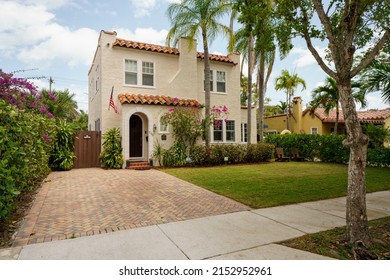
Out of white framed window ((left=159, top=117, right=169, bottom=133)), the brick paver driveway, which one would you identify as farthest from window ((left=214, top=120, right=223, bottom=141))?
the brick paver driveway

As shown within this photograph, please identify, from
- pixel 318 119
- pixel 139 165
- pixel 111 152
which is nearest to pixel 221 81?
pixel 139 165

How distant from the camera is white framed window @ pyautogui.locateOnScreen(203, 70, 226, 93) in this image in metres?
17.4

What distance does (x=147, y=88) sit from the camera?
1527 cm

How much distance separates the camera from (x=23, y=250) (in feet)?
12.0

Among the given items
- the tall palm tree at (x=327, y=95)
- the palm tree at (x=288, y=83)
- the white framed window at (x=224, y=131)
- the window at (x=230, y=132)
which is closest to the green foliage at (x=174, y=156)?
the white framed window at (x=224, y=131)

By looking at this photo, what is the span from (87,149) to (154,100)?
4834 mm

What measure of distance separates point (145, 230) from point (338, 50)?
482 cm

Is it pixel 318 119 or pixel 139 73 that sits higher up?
pixel 139 73

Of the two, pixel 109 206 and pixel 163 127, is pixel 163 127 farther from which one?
pixel 109 206

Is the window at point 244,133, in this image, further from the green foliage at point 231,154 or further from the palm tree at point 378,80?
the palm tree at point 378,80

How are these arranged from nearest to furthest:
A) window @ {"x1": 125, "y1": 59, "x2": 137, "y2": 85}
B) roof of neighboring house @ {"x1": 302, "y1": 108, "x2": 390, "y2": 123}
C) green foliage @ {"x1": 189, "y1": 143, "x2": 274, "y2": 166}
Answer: green foliage @ {"x1": 189, "y1": 143, "x2": 274, "y2": 166} < window @ {"x1": 125, "y1": 59, "x2": 137, "y2": 85} < roof of neighboring house @ {"x1": 302, "y1": 108, "x2": 390, "y2": 123}

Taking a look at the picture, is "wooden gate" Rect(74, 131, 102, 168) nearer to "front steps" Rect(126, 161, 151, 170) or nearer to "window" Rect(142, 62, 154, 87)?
"front steps" Rect(126, 161, 151, 170)

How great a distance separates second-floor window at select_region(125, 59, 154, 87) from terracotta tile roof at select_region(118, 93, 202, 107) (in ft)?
3.86

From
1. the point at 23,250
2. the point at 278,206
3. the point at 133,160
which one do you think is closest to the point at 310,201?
the point at 278,206
